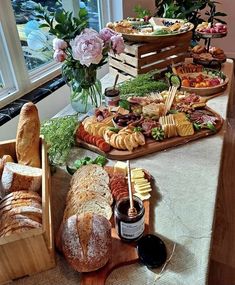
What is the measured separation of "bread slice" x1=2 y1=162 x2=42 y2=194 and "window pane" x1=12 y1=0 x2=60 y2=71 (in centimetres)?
93

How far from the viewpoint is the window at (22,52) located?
1265 mm

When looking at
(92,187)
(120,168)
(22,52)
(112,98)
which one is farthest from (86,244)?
(22,52)

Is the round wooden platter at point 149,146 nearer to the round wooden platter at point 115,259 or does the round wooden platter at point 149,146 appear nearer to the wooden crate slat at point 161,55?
the round wooden platter at point 115,259

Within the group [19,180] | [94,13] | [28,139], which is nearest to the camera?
[19,180]

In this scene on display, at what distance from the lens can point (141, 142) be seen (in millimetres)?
989

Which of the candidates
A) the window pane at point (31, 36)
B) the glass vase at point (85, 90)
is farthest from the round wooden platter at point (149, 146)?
the window pane at point (31, 36)

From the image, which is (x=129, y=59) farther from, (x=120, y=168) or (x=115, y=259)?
(x=115, y=259)

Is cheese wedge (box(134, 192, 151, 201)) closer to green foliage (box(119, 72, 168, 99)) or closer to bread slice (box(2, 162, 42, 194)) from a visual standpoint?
bread slice (box(2, 162, 42, 194))

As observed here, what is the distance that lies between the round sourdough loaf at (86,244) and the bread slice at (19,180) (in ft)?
0.46

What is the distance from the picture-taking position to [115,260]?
2.02 feet

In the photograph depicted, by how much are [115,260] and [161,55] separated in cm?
116

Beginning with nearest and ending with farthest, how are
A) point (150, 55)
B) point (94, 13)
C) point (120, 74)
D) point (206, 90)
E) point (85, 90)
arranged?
point (85, 90), point (206, 90), point (150, 55), point (120, 74), point (94, 13)

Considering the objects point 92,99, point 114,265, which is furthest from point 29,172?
point 92,99

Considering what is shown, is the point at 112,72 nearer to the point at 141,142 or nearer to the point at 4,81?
A: the point at 4,81
